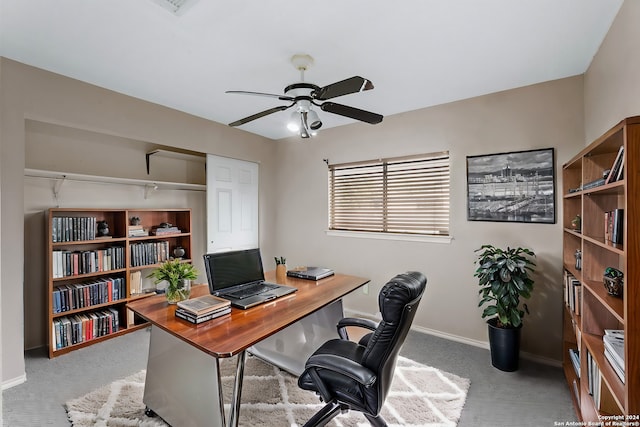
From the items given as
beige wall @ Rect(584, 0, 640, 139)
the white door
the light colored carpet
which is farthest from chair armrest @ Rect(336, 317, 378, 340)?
the white door

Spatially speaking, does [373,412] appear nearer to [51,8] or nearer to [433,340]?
[433,340]

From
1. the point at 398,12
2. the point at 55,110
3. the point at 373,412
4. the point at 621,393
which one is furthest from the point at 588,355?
the point at 55,110

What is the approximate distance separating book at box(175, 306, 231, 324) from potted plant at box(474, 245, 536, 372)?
2109mm

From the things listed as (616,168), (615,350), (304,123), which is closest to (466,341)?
(615,350)

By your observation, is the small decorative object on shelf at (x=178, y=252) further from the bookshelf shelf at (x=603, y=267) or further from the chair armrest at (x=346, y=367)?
the bookshelf shelf at (x=603, y=267)

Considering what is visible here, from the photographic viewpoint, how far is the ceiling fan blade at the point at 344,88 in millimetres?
1806

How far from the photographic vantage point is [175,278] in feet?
6.68

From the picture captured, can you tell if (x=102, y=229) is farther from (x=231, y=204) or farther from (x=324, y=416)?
(x=324, y=416)

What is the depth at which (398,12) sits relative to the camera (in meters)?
1.87

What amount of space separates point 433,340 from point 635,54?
107 inches

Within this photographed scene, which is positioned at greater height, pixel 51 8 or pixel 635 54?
pixel 51 8

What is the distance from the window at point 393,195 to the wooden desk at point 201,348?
164 centimetres

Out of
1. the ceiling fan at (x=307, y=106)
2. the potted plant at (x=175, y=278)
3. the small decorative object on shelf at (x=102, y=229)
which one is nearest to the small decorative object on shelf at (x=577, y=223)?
the ceiling fan at (x=307, y=106)

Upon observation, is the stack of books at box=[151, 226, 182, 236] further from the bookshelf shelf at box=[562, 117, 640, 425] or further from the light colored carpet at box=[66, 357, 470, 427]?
the bookshelf shelf at box=[562, 117, 640, 425]
